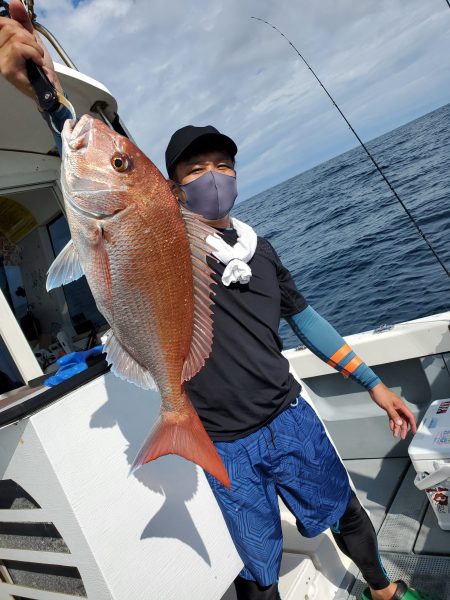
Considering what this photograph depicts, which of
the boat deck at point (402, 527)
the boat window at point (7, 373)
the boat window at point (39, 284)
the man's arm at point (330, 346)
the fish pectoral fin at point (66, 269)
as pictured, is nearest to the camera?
the fish pectoral fin at point (66, 269)

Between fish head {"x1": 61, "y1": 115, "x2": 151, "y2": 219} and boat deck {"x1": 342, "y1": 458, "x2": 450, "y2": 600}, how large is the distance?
260 centimetres

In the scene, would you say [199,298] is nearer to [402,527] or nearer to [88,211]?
[88,211]

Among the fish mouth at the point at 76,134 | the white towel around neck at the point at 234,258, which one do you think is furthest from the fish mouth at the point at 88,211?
the white towel around neck at the point at 234,258

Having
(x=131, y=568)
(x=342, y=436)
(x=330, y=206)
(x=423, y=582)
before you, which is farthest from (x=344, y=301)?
(x=330, y=206)

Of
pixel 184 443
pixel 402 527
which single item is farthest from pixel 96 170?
pixel 402 527

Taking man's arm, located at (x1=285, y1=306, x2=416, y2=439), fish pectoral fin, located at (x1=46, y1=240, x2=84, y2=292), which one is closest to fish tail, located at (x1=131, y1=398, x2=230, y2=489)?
fish pectoral fin, located at (x1=46, y1=240, x2=84, y2=292)

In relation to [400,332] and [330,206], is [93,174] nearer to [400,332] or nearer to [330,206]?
[400,332]

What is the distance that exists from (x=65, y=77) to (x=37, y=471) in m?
2.14

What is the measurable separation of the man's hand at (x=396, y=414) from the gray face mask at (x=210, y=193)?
1248 mm

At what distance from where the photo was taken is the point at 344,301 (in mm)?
9625

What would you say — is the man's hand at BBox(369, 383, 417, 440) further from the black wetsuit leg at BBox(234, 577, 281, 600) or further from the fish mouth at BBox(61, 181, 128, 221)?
the fish mouth at BBox(61, 181, 128, 221)

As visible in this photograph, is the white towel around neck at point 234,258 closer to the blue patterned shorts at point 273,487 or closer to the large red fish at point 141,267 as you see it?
the large red fish at point 141,267

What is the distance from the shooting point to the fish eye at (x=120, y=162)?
1.28 metres

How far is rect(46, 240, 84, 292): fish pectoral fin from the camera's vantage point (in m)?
1.37
